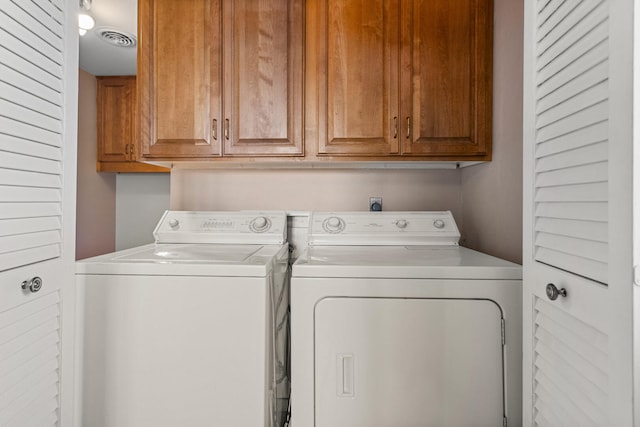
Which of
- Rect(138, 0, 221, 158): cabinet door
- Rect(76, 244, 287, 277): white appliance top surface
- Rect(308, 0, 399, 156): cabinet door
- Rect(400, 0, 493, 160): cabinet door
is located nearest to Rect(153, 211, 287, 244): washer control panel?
Rect(76, 244, 287, 277): white appliance top surface

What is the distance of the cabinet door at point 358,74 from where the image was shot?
174cm

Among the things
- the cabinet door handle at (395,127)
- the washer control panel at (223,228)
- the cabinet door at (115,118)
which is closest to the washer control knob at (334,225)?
the washer control panel at (223,228)

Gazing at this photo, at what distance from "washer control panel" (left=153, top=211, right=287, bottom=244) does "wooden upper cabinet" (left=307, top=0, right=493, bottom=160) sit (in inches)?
25.2

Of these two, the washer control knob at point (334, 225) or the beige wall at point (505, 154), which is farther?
the washer control knob at point (334, 225)

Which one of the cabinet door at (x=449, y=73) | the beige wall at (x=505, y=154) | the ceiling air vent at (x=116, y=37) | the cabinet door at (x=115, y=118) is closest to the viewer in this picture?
the beige wall at (x=505, y=154)

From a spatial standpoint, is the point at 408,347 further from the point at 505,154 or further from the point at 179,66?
the point at 179,66

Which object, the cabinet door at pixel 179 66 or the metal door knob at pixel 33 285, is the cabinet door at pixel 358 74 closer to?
the cabinet door at pixel 179 66

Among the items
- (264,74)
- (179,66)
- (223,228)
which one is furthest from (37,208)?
(264,74)

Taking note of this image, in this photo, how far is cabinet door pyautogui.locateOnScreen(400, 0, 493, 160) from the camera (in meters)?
1.72

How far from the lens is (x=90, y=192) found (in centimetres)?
317

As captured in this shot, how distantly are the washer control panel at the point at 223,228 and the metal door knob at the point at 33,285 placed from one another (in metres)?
0.84

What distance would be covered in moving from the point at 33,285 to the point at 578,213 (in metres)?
1.56

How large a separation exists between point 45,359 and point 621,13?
181cm

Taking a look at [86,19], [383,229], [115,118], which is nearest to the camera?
[383,229]
